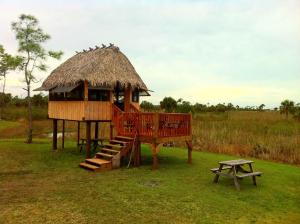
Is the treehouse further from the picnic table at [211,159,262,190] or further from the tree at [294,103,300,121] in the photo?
the tree at [294,103,300,121]

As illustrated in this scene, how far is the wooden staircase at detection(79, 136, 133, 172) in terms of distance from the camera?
51.2 ft

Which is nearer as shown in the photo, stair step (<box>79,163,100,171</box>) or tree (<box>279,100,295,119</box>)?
stair step (<box>79,163,100,171</box>)

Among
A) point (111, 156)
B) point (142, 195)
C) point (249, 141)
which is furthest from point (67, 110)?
point (249, 141)

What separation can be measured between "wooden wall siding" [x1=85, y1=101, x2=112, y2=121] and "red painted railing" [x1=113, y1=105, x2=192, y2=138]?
0.68 meters

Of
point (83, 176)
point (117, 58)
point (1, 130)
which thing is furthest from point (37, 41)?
point (83, 176)

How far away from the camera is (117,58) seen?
20016 millimetres

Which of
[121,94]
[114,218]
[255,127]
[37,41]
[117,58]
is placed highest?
[37,41]

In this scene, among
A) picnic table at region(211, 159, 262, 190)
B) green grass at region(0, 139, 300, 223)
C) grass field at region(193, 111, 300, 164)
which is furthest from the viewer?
grass field at region(193, 111, 300, 164)

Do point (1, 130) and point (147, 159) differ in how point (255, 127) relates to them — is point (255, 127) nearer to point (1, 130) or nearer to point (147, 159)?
point (147, 159)

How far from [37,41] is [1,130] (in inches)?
456

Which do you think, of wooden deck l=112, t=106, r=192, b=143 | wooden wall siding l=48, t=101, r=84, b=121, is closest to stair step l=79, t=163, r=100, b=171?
wooden deck l=112, t=106, r=192, b=143

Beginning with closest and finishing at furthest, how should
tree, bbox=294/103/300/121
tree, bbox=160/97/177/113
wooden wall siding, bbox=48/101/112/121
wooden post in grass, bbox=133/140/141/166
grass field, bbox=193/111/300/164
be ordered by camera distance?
wooden post in grass, bbox=133/140/141/166 < wooden wall siding, bbox=48/101/112/121 < grass field, bbox=193/111/300/164 < tree, bbox=294/103/300/121 < tree, bbox=160/97/177/113

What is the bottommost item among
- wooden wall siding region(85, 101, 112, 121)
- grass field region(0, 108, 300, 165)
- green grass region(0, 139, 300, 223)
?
green grass region(0, 139, 300, 223)

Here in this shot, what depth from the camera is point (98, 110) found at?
18359 mm
